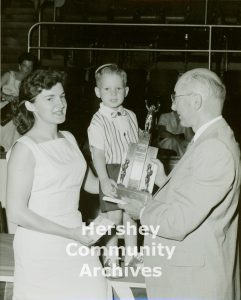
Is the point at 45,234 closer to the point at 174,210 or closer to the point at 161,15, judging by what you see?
the point at 174,210

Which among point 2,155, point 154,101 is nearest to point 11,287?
point 2,155

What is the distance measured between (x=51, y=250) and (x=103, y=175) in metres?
0.78

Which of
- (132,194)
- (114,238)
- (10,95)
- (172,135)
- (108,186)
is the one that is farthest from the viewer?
(172,135)

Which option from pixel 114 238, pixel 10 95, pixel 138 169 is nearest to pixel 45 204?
pixel 138 169

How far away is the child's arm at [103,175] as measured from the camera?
8.73 ft

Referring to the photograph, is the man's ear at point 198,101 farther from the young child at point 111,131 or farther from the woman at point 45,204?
the young child at point 111,131

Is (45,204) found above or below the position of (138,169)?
below

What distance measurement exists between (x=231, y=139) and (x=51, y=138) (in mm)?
723

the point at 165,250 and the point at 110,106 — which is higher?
the point at 110,106

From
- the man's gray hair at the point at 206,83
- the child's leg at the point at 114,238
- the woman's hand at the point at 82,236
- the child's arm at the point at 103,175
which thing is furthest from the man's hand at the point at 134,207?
the child's leg at the point at 114,238

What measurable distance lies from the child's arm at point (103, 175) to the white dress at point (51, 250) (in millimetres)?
568

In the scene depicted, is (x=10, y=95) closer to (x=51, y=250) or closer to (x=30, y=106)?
(x=30, y=106)

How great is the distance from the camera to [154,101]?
21.9 feet

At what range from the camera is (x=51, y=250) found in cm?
204
